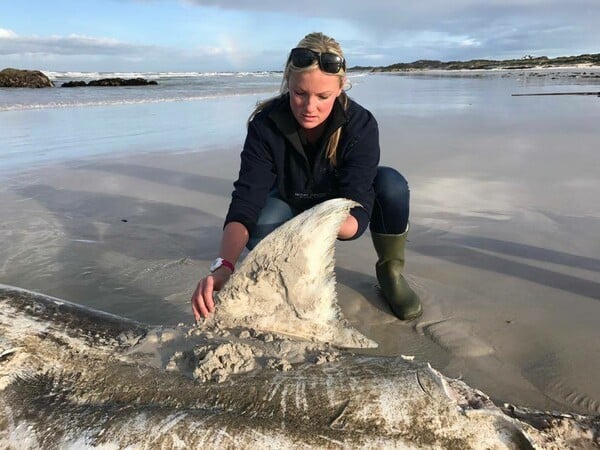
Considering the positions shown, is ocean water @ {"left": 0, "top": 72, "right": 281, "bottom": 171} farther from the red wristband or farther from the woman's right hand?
the woman's right hand

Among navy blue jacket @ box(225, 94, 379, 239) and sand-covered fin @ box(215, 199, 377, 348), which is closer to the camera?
sand-covered fin @ box(215, 199, 377, 348)

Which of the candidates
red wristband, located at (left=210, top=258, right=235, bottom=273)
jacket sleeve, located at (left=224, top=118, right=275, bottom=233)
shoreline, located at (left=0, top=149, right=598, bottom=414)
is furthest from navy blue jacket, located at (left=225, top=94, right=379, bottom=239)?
shoreline, located at (left=0, top=149, right=598, bottom=414)

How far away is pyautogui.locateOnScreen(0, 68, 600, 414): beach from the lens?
3029 millimetres

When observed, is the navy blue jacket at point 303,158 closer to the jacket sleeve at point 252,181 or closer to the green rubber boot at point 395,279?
the jacket sleeve at point 252,181

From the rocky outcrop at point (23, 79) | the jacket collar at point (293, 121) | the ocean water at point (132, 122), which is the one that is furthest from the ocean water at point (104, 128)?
the rocky outcrop at point (23, 79)

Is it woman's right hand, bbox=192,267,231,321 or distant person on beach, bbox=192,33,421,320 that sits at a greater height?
distant person on beach, bbox=192,33,421,320

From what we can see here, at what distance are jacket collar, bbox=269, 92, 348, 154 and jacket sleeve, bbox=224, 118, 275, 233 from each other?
16cm

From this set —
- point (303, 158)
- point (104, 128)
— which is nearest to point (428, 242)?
point (303, 158)

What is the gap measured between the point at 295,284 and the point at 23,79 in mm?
32607

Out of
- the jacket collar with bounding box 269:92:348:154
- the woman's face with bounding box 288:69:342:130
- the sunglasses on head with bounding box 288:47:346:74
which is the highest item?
the sunglasses on head with bounding box 288:47:346:74

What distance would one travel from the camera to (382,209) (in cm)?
369

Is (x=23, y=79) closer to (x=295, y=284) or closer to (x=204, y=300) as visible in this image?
(x=204, y=300)

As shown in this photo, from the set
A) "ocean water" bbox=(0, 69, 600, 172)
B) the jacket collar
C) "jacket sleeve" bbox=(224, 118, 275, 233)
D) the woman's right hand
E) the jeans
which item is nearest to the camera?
the woman's right hand

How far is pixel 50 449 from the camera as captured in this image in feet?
5.73
